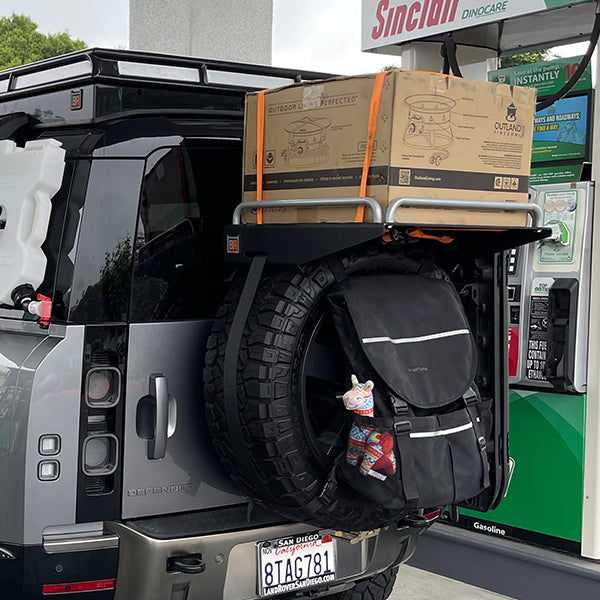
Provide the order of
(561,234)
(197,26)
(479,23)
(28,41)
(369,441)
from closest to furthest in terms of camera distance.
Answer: (369,441) < (561,234) < (479,23) < (197,26) < (28,41)

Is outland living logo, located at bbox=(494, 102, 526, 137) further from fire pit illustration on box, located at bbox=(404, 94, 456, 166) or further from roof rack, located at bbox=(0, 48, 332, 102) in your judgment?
roof rack, located at bbox=(0, 48, 332, 102)

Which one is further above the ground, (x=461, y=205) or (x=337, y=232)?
(x=461, y=205)

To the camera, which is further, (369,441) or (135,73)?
(135,73)

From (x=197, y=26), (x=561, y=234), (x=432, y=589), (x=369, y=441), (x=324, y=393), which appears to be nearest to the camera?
(x=369, y=441)

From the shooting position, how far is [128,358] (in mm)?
3008

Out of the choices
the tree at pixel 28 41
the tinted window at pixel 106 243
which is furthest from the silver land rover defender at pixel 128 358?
the tree at pixel 28 41

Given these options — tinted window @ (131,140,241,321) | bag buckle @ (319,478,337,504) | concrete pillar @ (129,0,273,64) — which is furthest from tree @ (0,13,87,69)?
bag buckle @ (319,478,337,504)

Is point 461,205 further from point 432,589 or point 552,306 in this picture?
point 432,589

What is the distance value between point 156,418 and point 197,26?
18.1 feet

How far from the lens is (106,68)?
310cm

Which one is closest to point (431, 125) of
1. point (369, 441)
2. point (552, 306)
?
point (369, 441)

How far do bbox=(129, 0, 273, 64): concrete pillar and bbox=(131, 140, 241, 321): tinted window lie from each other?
474 centimetres

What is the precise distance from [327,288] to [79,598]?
1.26m

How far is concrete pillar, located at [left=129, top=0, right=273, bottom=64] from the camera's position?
777 cm
